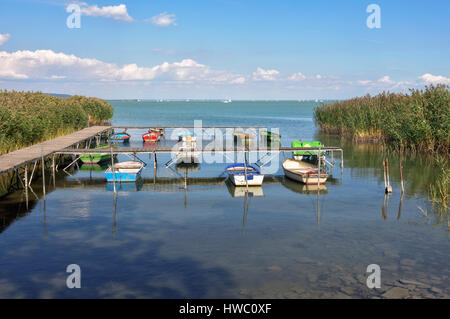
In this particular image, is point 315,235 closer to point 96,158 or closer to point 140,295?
point 140,295

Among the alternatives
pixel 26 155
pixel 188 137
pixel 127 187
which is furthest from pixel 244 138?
pixel 26 155

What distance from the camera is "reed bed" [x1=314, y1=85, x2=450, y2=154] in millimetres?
41812

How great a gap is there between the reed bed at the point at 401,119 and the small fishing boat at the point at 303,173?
14.2m

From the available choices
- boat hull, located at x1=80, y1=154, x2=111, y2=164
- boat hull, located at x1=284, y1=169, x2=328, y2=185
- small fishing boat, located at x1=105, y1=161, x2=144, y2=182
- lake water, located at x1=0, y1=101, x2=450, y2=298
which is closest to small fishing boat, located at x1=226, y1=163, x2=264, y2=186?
lake water, located at x1=0, y1=101, x2=450, y2=298

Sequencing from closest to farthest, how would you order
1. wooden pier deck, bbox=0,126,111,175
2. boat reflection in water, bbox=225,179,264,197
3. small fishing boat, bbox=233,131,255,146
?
wooden pier deck, bbox=0,126,111,175 → boat reflection in water, bbox=225,179,264,197 → small fishing boat, bbox=233,131,255,146

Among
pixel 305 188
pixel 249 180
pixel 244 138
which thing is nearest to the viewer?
pixel 249 180

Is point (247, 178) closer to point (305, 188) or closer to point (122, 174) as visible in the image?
point (305, 188)

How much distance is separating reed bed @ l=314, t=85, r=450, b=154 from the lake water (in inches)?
458

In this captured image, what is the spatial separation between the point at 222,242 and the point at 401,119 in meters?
34.6

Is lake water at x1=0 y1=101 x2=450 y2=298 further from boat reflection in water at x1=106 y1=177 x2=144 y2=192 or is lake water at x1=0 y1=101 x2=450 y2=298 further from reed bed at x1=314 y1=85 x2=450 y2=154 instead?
reed bed at x1=314 y1=85 x2=450 y2=154

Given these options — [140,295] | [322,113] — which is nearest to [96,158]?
[140,295]

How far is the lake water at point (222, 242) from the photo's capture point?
48.7ft

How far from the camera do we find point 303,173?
3231 centimetres

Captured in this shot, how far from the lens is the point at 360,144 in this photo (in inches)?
2226
